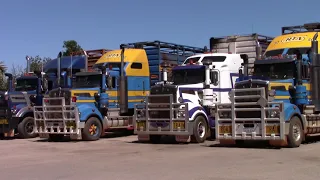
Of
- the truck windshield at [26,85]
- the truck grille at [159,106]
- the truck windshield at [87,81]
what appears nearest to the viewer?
the truck grille at [159,106]

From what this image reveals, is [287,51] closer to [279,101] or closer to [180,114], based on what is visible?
[279,101]

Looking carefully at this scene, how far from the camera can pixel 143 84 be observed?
21750mm

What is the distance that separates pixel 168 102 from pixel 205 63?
2.19m

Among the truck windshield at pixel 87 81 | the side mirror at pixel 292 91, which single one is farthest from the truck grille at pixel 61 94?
the side mirror at pixel 292 91

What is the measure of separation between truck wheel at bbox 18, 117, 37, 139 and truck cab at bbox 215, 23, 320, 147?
9996 mm

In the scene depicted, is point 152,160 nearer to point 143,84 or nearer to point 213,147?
point 213,147

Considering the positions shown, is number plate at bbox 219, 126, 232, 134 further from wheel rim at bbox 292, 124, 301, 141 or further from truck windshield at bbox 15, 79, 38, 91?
truck windshield at bbox 15, 79, 38, 91

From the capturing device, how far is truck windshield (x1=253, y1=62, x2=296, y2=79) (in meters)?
16.0

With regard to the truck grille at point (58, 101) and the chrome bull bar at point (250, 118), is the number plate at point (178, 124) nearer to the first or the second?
the chrome bull bar at point (250, 118)

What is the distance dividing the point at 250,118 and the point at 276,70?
8.55ft

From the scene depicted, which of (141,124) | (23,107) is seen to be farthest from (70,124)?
(23,107)

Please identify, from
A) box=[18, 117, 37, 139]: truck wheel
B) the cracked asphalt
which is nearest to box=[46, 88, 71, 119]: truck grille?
box=[18, 117, 37, 139]: truck wheel

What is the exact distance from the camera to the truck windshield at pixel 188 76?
17844mm

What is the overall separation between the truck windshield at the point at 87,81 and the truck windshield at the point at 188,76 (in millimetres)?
3757
